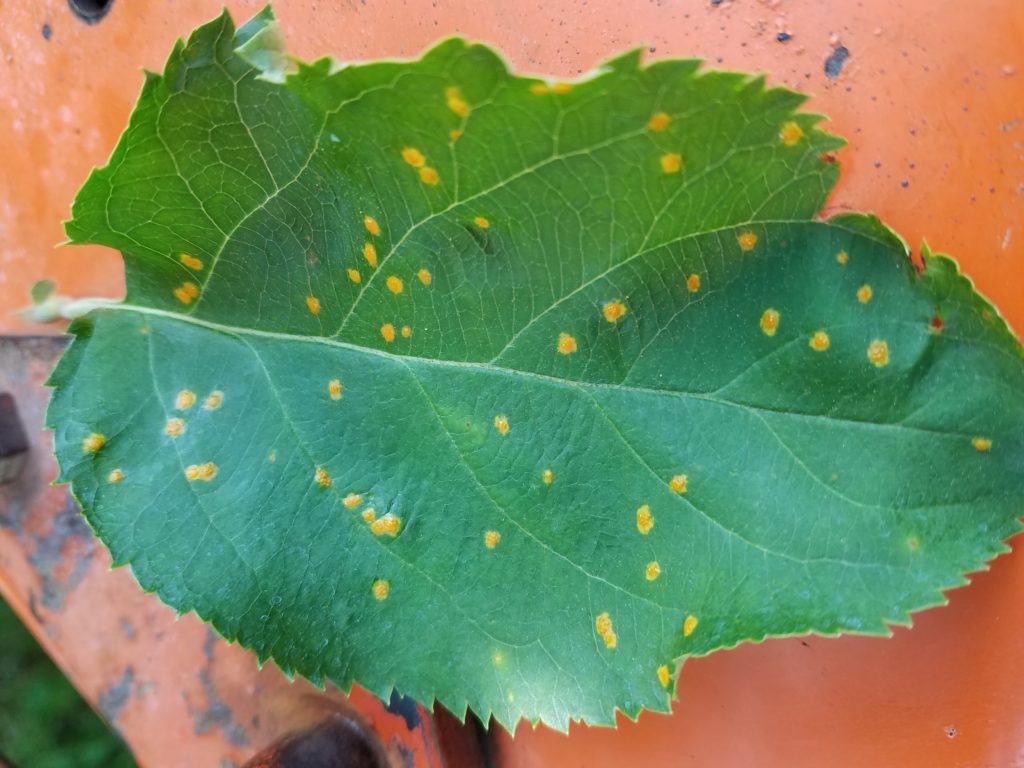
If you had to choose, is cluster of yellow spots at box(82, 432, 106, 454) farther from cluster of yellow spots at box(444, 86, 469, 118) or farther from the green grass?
the green grass

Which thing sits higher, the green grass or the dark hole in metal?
A: the dark hole in metal

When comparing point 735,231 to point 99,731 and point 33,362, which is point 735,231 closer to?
point 33,362

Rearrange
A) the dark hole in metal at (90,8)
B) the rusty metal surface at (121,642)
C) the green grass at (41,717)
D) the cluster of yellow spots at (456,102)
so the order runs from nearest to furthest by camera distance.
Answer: the cluster of yellow spots at (456,102) < the dark hole in metal at (90,8) < the rusty metal surface at (121,642) < the green grass at (41,717)

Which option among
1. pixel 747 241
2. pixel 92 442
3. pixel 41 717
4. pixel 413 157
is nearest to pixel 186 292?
pixel 92 442

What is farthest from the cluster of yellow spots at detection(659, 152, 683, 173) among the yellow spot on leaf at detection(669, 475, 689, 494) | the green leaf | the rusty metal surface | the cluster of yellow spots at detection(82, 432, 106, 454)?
the rusty metal surface

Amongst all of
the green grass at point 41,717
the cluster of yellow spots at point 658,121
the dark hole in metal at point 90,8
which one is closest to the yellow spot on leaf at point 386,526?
the cluster of yellow spots at point 658,121

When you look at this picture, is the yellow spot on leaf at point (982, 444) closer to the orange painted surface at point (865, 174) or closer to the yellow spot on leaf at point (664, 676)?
the orange painted surface at point (865, 174)

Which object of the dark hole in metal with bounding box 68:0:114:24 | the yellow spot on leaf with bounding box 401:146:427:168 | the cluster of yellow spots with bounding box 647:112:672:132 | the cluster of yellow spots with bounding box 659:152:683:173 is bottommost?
the yellow spot on leaf with bounding box 401:146:427:168
